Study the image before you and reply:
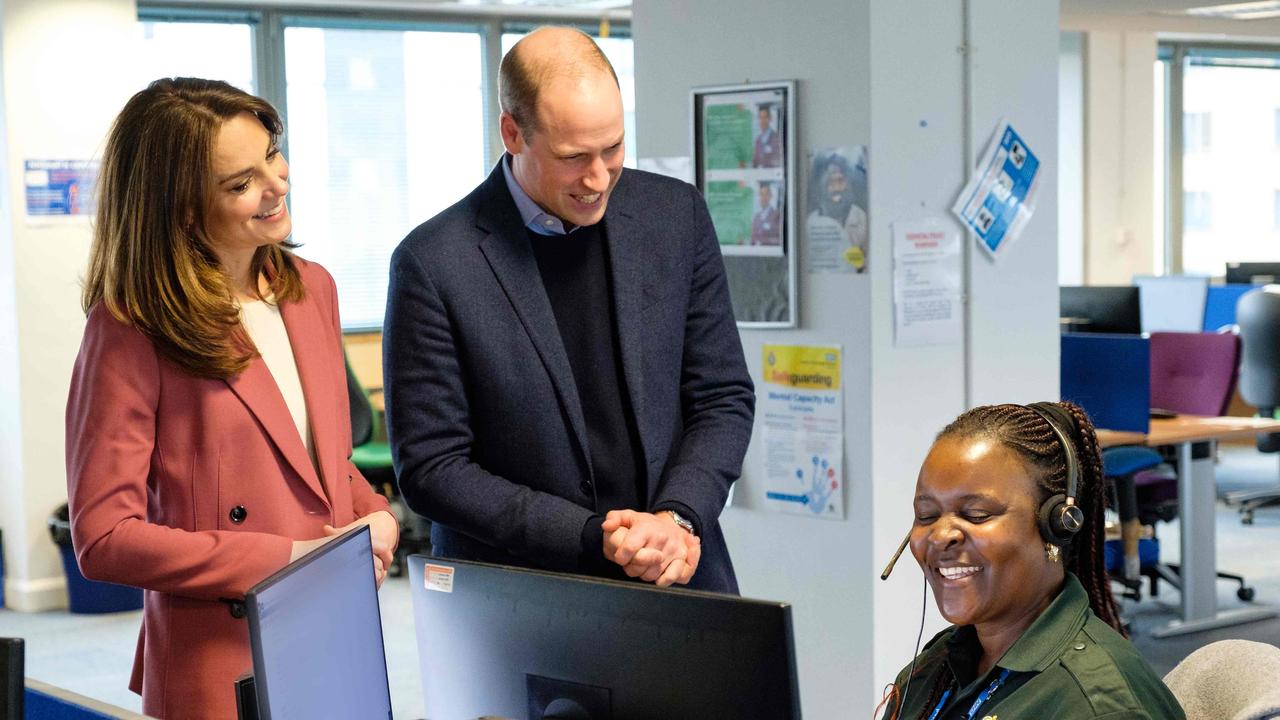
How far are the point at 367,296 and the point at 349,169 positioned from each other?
0.75 metres

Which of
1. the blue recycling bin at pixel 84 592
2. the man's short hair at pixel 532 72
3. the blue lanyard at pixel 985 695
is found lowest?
the blue recycling bin at pixel 84 592

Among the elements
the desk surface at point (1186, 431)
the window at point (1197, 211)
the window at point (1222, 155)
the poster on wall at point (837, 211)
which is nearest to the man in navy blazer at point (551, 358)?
the poster on wall at point (837, 211)

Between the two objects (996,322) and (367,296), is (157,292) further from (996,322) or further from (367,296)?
(367,296)

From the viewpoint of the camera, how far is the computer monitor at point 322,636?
1276mm

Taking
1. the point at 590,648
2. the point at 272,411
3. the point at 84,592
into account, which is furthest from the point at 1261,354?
the point at 590,648

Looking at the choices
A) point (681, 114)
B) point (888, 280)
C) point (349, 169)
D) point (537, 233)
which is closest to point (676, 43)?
point (681, 114)

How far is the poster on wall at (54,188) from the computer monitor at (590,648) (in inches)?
195

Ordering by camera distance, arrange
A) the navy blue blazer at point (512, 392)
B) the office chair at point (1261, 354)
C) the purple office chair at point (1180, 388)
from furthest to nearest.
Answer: the office chair at point (1261, 354) < the purple office chair at point (1180, 388) < the navy blue blazer at point (512, 392)

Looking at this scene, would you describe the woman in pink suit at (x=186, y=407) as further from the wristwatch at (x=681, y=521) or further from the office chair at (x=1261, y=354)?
the office chair at (x=1261, y=354)

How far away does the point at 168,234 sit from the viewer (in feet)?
6.21

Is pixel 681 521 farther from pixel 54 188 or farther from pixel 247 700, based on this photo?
pixel 54 188

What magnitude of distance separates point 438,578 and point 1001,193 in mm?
2526

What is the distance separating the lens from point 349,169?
830 centimetres

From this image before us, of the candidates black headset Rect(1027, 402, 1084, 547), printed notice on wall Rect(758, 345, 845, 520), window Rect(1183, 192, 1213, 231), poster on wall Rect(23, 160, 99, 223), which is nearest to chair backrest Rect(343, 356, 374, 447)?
poster on wall Rect(23, 160, 99, 223)
